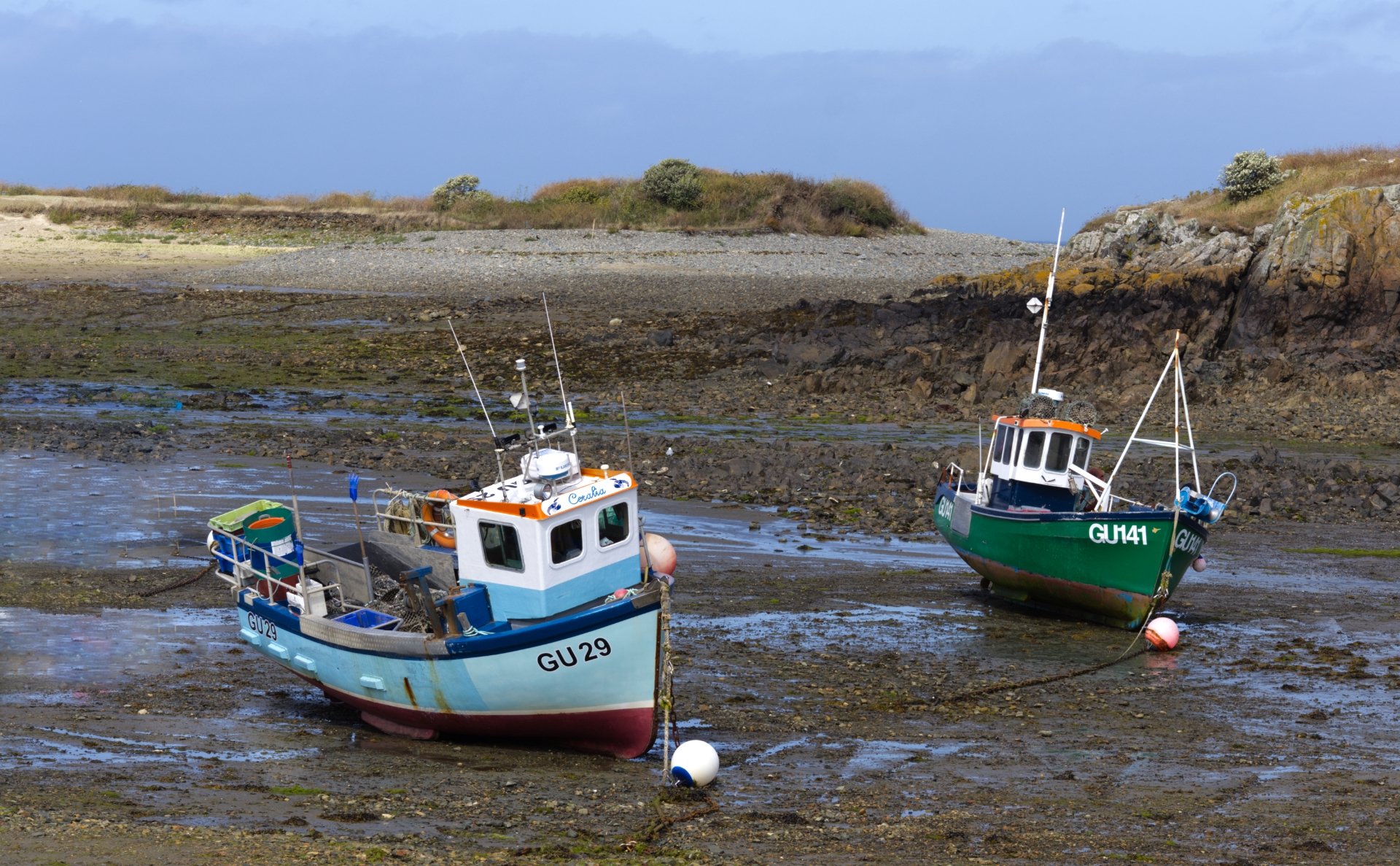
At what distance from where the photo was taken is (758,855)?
29.7ft

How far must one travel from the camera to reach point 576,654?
11.2m

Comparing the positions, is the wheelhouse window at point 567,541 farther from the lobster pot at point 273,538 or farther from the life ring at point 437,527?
the lobster pot at point 273,538

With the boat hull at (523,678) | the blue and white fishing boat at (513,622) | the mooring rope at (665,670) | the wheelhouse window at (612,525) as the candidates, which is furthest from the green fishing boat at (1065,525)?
the boat hull at (523,678)

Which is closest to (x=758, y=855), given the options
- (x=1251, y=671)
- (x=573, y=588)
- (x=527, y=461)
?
(x=573, y=588)

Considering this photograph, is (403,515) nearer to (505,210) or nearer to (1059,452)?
(1059,452)

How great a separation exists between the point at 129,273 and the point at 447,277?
1098cm

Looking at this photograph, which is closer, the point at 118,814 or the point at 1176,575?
the point at 118,814

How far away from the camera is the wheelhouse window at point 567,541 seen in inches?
466

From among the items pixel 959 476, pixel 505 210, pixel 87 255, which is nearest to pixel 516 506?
pixel 959 476

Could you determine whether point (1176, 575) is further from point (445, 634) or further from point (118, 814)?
point (118, 814)

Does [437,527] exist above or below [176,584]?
above

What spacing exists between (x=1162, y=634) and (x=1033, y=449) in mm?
3351

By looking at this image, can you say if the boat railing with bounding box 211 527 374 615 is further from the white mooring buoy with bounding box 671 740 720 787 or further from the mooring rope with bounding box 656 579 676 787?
the white mooring buoy with bounding box 671 740 720 787

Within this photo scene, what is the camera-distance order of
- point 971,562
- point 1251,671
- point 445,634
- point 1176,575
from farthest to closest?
point 971,562
point 1176,575
point 1251,671
point 445,634
